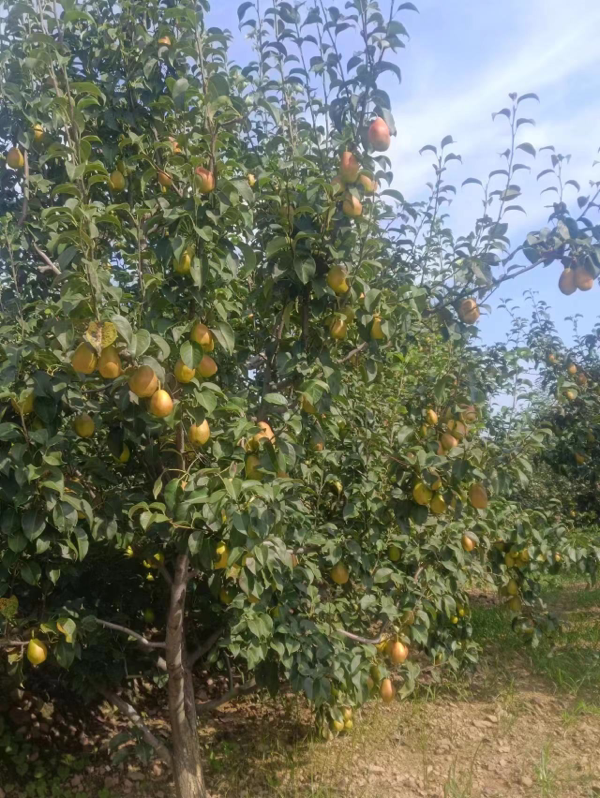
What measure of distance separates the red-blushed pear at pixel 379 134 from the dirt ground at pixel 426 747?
2.67 metres

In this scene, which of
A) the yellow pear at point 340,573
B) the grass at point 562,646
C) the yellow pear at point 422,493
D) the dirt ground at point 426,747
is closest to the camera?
the yellow pear at point 422,493

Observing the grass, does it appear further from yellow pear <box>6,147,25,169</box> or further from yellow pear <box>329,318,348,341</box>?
yellow pear <box>6,147,25,169</box>

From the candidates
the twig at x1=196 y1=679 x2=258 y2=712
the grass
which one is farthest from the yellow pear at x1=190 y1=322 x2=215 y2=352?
the grass

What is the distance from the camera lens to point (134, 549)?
288cm

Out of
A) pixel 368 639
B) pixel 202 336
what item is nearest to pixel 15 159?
pixel 202 336

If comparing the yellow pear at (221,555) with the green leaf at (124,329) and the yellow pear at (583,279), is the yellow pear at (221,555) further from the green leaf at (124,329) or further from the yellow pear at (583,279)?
the yellow pear at (583,279)

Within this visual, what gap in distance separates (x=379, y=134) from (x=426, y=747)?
3.00m

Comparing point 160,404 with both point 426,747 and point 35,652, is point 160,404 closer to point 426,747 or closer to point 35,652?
point 35,652

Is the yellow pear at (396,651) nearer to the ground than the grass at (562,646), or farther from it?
farther from it

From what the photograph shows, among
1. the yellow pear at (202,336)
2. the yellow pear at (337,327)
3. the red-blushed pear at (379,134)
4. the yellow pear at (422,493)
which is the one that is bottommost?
the yellow pear at (422,493)

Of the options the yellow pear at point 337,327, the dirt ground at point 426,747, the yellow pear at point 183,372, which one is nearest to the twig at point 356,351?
the yellow pear at point 337,327

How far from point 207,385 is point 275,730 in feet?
8.57

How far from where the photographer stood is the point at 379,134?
205 centimetres

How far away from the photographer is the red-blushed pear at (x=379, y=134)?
2.05m
